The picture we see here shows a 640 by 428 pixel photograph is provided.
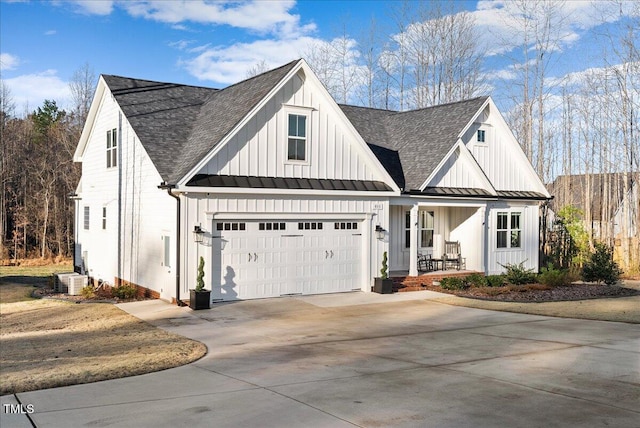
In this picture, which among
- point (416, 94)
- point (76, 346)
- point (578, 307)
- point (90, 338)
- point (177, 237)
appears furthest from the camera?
point (416, 94)

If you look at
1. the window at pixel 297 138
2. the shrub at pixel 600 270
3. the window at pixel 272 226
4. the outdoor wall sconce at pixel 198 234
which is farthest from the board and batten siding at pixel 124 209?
the shrub at pixel 600 270

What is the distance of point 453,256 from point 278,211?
29.0 feet

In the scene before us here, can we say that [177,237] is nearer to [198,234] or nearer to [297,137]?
[198,234]

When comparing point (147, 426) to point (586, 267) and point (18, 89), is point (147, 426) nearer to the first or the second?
point (586, 267)

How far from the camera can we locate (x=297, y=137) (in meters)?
17.9

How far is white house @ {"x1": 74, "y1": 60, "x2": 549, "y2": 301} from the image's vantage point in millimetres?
16625

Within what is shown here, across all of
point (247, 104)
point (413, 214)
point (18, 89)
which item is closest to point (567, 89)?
point (413, 214)

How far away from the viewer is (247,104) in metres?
17.5

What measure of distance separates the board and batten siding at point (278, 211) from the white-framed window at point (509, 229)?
6171mm

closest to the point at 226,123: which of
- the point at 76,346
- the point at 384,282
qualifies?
the point at 384,282

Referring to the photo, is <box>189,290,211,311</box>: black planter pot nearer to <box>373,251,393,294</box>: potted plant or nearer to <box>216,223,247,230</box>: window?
<box>216,223,247,230</box>: window

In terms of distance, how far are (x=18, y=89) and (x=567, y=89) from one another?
3567 centimetres

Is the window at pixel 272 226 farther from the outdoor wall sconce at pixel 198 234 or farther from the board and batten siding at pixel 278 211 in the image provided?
the outdoor wall sconce at pixel 198 234

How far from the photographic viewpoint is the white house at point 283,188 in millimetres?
16625
